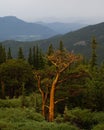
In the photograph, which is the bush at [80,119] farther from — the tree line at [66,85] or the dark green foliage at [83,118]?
the tree line at [66,85]

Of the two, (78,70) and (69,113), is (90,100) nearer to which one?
(78,70)

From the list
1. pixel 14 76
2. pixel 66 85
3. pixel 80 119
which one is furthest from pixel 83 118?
pixel 14 76

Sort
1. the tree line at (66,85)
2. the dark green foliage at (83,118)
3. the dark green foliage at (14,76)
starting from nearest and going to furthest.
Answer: the dark green foliage at (83,118)
the tree line at (66,85)
the dark green foliage at (14,76)

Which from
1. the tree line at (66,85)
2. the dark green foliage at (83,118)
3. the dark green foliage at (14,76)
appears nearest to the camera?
→ the dark green foliage at (83,118)

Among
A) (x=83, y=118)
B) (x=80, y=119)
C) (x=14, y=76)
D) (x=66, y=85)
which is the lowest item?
(x=14, y=76)

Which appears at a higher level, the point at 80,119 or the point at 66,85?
the point at 66,85

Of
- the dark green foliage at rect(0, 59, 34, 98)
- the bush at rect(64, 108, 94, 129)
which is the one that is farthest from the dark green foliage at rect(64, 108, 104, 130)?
the dark green foliage at rect(0, 59, 34, 98)

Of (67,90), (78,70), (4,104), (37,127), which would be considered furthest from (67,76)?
(37,127)

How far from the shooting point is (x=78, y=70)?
3553cm

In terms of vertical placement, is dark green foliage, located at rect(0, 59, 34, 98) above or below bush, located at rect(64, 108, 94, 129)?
below

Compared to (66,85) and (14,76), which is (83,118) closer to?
(66,85)

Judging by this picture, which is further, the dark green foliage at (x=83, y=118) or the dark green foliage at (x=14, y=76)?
the dark green foliage at (x=14, y=76)

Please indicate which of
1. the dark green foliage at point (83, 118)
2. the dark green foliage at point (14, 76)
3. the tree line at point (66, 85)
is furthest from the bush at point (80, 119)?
the dark green foliage at point (14, 76)

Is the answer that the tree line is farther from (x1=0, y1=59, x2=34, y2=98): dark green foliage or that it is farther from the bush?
(x1=0, y1=59, x2=34, y2=98): dark green foliage
